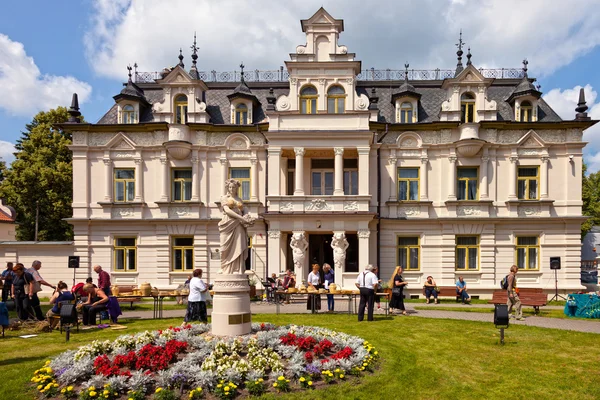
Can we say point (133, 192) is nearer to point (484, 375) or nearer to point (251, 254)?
point (251, 254)

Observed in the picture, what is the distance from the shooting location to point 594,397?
23.5 feet

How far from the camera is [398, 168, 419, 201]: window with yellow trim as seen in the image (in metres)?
22.9

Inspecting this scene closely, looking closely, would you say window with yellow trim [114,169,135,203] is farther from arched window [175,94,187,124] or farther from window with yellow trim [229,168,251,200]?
window with yellow trim [229,168,251,200]

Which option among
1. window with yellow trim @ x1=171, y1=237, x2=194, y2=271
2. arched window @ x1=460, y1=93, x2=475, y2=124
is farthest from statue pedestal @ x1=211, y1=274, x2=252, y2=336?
arched window @ x1=460, y1=93, x2=475, y2=124

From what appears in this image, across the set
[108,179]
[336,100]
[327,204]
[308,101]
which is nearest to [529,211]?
[327,204]

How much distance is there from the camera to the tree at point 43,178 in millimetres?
31406

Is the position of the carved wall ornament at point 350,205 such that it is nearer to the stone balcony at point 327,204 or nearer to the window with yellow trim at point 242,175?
the stone balcony at point 327,204

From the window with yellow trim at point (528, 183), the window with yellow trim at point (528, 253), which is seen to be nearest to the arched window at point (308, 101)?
the window with yellow trim at point (528, 183)

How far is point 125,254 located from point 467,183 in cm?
2045

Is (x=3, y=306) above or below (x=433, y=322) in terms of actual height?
above

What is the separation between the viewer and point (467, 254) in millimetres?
22359

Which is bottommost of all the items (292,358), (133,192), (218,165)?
(292,358)

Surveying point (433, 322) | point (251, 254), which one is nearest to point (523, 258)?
point (433, 322)

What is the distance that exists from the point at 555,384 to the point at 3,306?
14.1m
